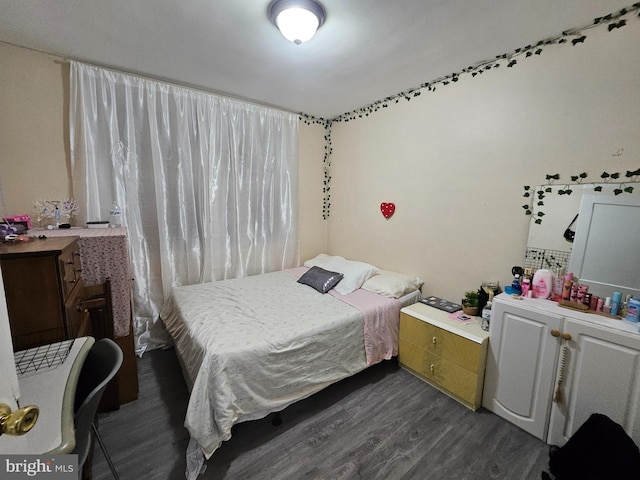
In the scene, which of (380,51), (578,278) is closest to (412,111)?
(380,51)

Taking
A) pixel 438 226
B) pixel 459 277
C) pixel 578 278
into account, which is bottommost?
pixel 459 277

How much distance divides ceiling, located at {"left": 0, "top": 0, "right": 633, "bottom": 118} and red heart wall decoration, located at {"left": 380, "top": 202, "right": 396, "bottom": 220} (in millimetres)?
1190

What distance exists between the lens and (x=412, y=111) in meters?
2.75

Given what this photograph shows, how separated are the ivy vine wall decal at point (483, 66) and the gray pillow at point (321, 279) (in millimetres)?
1367

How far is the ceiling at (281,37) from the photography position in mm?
1569

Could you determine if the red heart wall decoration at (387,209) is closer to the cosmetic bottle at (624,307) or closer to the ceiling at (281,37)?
the ceiling at (281,37)

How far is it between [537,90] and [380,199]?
1612 millimetres

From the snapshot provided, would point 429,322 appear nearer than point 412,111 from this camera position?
Yes

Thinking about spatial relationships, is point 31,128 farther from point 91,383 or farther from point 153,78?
point 91,383

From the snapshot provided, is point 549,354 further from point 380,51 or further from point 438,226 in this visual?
point 380,51

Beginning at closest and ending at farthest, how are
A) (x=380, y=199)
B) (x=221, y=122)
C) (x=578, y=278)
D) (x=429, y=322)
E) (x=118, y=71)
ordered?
1. (x=578, y=278)
2. (x=429, y=322)
3. (x=118, y=71)
4. (x=221, y=122)
5. (x=380, y=199)

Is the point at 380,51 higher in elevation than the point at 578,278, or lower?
higher

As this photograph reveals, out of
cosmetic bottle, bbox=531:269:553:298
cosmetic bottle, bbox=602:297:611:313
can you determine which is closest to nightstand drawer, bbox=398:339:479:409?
cosmetic bottle, bbox=531:269:553:298

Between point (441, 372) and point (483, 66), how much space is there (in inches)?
98.2
